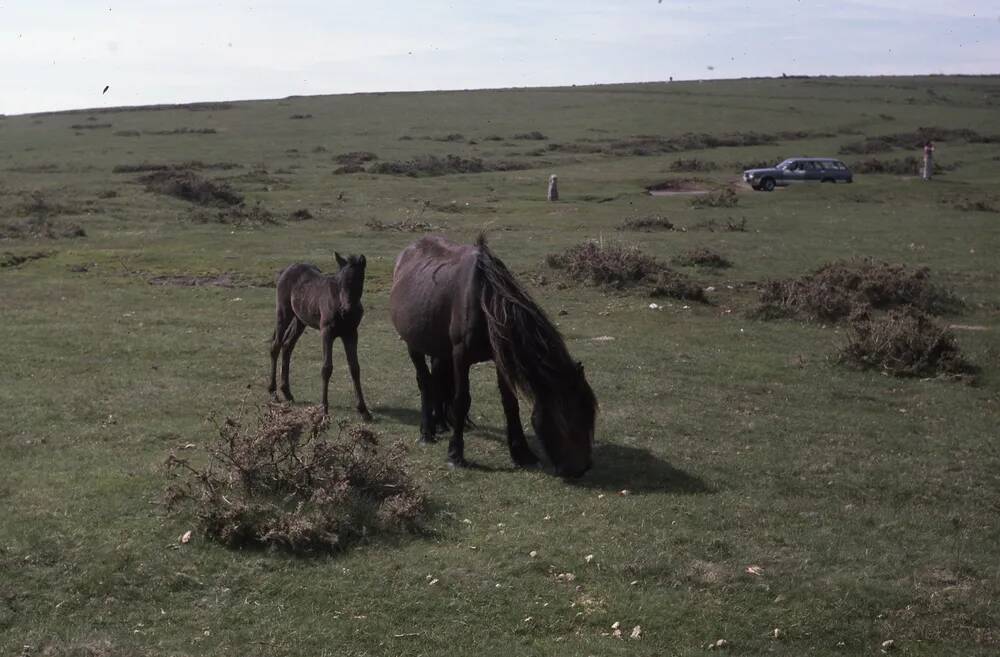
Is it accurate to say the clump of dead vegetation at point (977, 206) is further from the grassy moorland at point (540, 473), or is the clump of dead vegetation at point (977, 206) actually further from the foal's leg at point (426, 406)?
the foal's leg at point (426, 406)

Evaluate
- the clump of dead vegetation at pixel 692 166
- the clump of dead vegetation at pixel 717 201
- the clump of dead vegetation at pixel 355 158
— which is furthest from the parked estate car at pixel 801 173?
the clump of dead vegetation at pixel 355 158

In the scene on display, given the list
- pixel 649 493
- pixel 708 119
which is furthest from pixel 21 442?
pixel 708 119

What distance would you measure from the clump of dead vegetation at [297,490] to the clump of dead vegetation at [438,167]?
41789 millimetres

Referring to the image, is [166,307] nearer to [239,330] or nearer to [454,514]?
[239,330]

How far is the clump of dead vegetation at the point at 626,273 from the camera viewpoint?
20.9m

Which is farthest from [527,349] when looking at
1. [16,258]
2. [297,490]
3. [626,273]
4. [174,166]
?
[174,166]

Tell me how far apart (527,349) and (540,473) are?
53.4 inches

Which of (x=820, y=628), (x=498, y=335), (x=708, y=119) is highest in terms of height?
(x=708, y=119)

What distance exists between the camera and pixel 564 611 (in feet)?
24.4

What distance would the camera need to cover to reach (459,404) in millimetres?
10648

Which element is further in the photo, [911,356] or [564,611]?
[911,356]

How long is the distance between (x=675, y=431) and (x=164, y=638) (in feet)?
22.1

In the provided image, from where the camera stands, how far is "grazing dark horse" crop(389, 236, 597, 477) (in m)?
9.87

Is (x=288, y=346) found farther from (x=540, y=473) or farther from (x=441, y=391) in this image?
(x=540, y=473)
